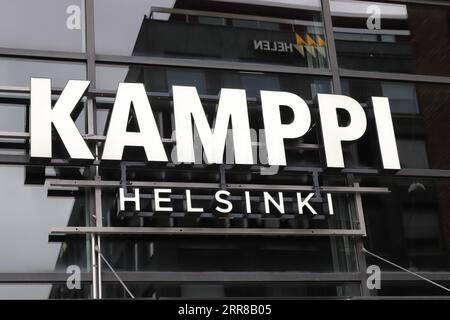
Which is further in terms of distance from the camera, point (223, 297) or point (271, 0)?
point (271, 0)

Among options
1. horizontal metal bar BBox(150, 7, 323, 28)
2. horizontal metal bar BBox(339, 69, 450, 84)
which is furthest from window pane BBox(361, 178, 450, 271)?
horizontal metal bar BBox(150, 7, 323, 28)

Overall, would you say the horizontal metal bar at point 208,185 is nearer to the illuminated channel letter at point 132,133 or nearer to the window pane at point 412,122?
the illuminated channel letter at point 132,133

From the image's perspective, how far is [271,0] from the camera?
10.7 meters

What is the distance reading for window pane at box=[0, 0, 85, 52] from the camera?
31.5ft

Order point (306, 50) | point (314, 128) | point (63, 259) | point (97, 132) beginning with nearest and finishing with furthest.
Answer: point (63, 259) → point (97, 132) → point (314, 128) → point (306, 50)

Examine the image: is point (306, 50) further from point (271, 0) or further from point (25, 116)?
point (25, 116)

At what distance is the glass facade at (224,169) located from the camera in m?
8.80

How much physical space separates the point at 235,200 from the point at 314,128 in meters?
1.34

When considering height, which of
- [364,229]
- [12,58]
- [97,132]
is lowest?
[364,229]

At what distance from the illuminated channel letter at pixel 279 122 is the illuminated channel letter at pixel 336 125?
204 millimetres

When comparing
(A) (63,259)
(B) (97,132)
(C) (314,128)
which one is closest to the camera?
(A) (63,259)

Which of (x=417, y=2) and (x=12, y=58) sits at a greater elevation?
(x=417, y=2)

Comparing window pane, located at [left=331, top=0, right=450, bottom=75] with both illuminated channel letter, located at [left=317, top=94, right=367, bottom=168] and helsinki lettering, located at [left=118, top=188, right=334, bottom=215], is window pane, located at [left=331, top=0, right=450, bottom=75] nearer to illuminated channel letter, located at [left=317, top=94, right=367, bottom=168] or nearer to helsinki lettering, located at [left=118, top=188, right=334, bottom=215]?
illuminated channel letter, located at [left=317, top=94, right=367, bottom=168]

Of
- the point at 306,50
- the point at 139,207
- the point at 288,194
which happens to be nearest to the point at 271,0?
the point at 306,50
